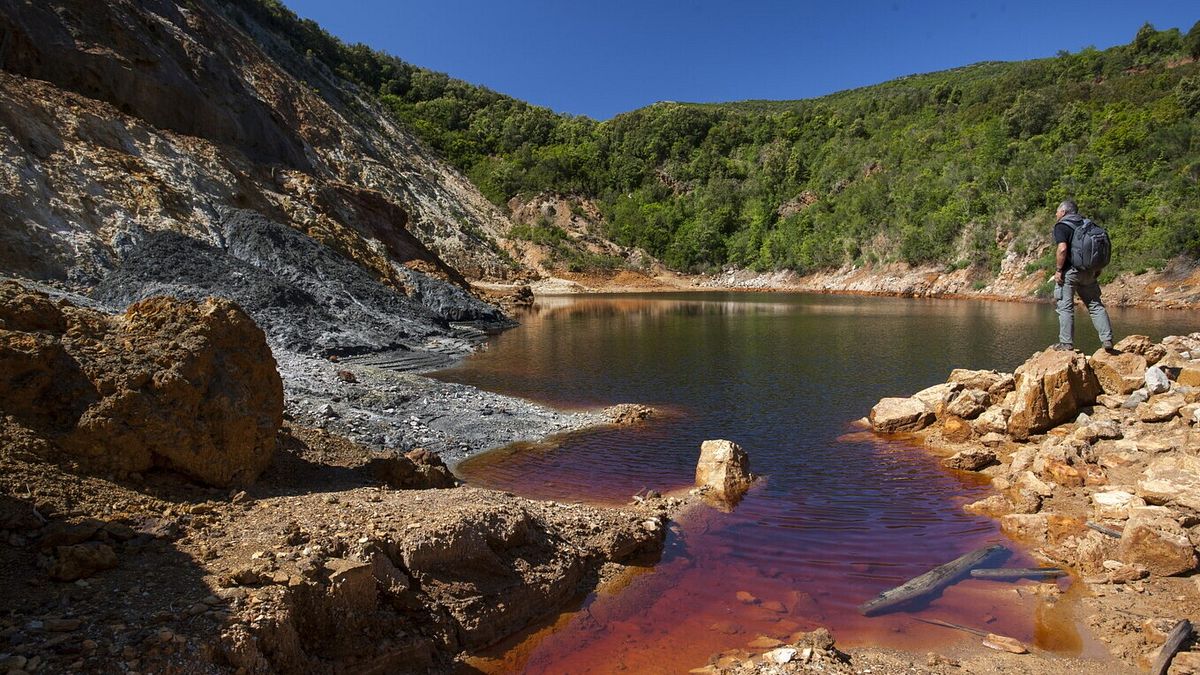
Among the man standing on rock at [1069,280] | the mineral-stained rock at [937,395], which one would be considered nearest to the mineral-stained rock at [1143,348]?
the man standing on rock at [1069,280]

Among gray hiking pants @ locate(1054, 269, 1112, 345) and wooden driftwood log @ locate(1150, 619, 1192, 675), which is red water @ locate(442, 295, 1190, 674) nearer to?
wooden driftwood log @ locate(1150, 619, 1192, 675)

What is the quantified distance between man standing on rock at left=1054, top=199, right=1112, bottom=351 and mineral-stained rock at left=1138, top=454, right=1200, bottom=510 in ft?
11.9

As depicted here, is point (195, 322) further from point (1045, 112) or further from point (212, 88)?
point (1045, 112)

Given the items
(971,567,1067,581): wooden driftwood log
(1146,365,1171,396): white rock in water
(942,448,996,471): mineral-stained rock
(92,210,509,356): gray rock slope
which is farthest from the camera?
(92,210,509,356): gray rock slope

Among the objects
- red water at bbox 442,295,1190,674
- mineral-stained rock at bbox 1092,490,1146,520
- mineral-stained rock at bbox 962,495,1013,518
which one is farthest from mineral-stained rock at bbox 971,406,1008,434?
mineral-stained rock at bbox 1092,490,1146,520

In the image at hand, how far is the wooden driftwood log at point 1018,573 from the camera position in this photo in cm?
696

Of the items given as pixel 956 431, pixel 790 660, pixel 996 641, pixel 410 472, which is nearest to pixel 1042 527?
pixel 996 641

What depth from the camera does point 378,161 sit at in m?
61.1

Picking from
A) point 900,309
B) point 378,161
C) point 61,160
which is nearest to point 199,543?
point 61,160

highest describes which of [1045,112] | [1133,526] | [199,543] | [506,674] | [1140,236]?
[1045,112]

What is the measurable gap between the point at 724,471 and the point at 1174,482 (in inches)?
206

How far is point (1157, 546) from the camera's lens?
657 cm

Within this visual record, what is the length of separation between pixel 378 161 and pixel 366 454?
189 feet

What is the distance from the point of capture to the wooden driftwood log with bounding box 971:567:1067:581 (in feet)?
22.9
